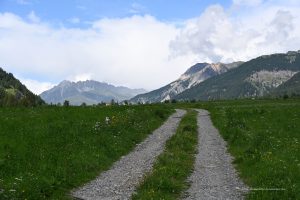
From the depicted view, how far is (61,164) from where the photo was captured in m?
23.7

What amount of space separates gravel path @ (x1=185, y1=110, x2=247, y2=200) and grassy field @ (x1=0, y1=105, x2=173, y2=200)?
5.68 metres

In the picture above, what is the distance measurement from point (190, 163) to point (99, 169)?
5.90 metres

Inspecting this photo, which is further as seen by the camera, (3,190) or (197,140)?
(197,140)

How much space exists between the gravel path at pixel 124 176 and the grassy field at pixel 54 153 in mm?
642

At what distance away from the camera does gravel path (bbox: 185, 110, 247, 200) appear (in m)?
19.9

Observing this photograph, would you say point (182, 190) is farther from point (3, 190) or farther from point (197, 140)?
point (197, 140)

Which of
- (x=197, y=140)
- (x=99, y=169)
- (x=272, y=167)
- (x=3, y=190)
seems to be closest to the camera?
(x=3, y=190)

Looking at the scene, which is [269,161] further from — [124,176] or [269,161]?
[124,176]

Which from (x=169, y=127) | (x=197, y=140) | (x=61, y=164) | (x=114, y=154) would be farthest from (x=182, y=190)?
(x=169, y=127)

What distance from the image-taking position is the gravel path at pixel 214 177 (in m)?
19.9

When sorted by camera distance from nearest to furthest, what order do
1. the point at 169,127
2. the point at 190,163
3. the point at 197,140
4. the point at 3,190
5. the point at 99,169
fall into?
the point at 3,190 < the point at 99,169 < the point at 190,163 < the point at 197,140 < the point at 169,127

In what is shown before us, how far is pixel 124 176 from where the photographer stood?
23.9 meters

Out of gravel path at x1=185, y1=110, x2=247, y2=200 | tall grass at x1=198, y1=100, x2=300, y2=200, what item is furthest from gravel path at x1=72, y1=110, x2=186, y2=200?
tall grass at x1=198, y1=100, x2=300, y2=200

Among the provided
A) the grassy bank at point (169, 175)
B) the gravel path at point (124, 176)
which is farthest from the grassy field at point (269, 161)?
the gravel path at point (124, 176)
